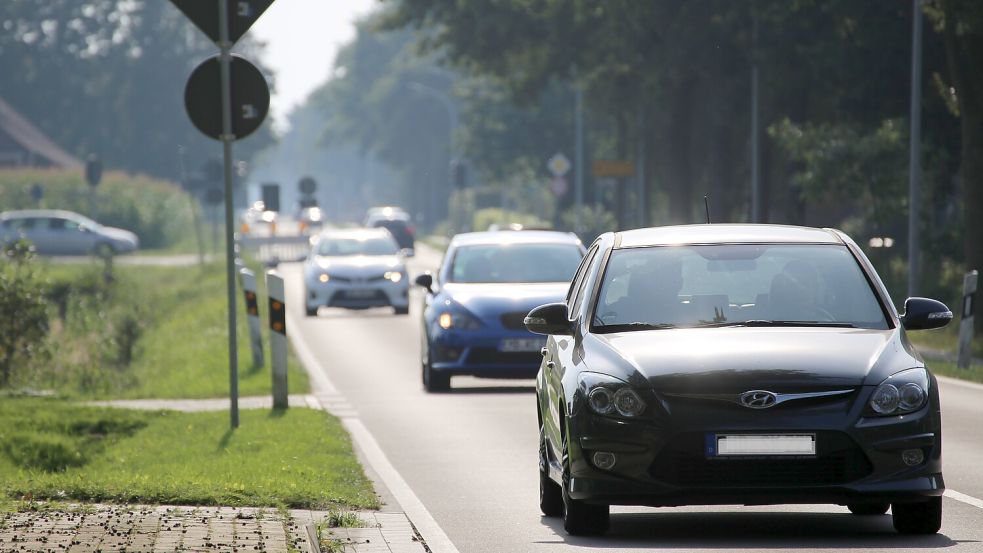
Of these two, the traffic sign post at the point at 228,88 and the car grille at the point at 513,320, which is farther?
the car grille at the point at 513,320

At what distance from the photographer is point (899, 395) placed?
28.1 feet

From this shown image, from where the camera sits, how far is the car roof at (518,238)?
2105cm

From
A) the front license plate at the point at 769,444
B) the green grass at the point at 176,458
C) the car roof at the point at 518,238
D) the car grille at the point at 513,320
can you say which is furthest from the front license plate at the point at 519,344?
the front license plate at the point at 769,444

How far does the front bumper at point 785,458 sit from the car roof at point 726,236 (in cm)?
153

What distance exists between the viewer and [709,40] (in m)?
42.0

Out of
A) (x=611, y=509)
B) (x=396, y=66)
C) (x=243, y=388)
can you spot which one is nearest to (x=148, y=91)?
(x=396, y=66)

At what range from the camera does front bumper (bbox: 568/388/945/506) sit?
A: 28.0ft

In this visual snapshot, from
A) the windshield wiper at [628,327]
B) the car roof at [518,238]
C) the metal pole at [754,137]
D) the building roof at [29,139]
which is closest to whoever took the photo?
the windshield wiper at [628,327]

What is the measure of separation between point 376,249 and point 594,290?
2588cm

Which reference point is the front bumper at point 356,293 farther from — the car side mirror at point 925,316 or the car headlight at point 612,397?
the car headlight at point 612,397

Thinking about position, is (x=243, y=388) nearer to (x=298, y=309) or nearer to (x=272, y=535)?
(x=272, y=535)

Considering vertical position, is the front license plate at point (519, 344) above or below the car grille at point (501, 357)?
above

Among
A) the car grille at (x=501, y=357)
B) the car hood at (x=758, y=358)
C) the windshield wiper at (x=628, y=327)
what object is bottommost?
the car grille at (x=501, y=357)

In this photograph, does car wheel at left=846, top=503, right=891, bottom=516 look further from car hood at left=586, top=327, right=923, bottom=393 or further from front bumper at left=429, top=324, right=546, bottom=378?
front bumper at left=429, top=324, right=546, bottom=378
